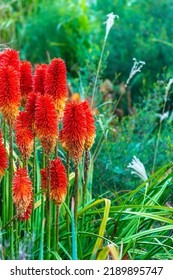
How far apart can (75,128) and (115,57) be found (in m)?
5.22

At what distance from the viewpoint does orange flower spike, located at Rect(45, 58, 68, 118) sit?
10.9ft

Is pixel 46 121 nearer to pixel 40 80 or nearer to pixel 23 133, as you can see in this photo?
pixel 23 133

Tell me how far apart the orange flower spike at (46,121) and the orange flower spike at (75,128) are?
0.07 m

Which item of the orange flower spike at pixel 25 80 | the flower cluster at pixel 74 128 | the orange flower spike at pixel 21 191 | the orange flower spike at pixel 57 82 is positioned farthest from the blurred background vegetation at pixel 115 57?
the orange flower spike at pixel 21 191

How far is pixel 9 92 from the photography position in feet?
10.6

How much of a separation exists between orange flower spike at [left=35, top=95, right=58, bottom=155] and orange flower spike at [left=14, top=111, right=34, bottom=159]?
0.56 feet

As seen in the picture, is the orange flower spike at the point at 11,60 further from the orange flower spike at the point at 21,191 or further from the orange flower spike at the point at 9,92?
the orange flower spike at the point at 21,191

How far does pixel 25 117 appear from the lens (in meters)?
3.33

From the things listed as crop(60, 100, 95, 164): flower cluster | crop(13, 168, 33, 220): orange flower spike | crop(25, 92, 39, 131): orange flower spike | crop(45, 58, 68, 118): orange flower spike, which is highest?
crop(45, 58, 68, 118): orange flower spike

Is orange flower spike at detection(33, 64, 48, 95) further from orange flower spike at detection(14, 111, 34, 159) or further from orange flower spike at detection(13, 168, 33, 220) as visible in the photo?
orange flower spike at detection(13, 168, 33, 220)

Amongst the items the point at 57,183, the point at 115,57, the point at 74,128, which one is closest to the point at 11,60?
the point at 74,128

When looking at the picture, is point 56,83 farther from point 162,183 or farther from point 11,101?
point 162,183

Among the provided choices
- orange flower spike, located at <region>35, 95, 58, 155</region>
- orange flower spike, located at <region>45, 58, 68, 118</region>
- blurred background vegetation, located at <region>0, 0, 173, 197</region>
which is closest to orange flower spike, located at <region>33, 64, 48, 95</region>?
orange flower spike, located at <region>45, 58, 68, 118</region>
